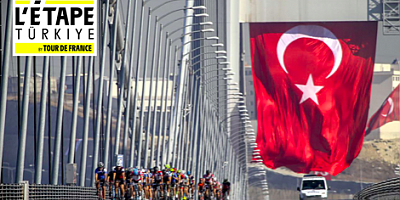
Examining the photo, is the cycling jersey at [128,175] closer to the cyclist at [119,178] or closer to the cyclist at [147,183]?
the cyclist at [119,178]

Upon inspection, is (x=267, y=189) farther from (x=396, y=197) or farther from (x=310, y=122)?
(x=396, y=197)

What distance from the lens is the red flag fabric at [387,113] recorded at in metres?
115

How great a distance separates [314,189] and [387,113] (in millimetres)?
52777

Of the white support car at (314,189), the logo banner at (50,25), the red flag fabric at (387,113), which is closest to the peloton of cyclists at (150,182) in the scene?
the logo banner at (50,25)

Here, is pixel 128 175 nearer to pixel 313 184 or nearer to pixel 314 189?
pixel 314 189

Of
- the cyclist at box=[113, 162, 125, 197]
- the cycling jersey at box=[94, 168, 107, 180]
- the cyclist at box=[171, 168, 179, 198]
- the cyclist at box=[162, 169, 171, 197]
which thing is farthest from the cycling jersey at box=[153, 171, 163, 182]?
the cycling jersey at box=[94, 168, 107, 180]

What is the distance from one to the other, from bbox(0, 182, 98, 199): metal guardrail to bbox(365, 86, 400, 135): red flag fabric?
296 feet

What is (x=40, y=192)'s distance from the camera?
75.4ft

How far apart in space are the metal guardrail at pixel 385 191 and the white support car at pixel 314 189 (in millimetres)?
29388

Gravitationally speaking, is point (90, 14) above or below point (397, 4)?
below

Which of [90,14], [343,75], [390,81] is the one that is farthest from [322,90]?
[90,14]

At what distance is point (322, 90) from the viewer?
4606 inches

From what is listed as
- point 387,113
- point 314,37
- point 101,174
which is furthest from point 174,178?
point 314,37

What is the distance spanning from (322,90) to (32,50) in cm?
8982
